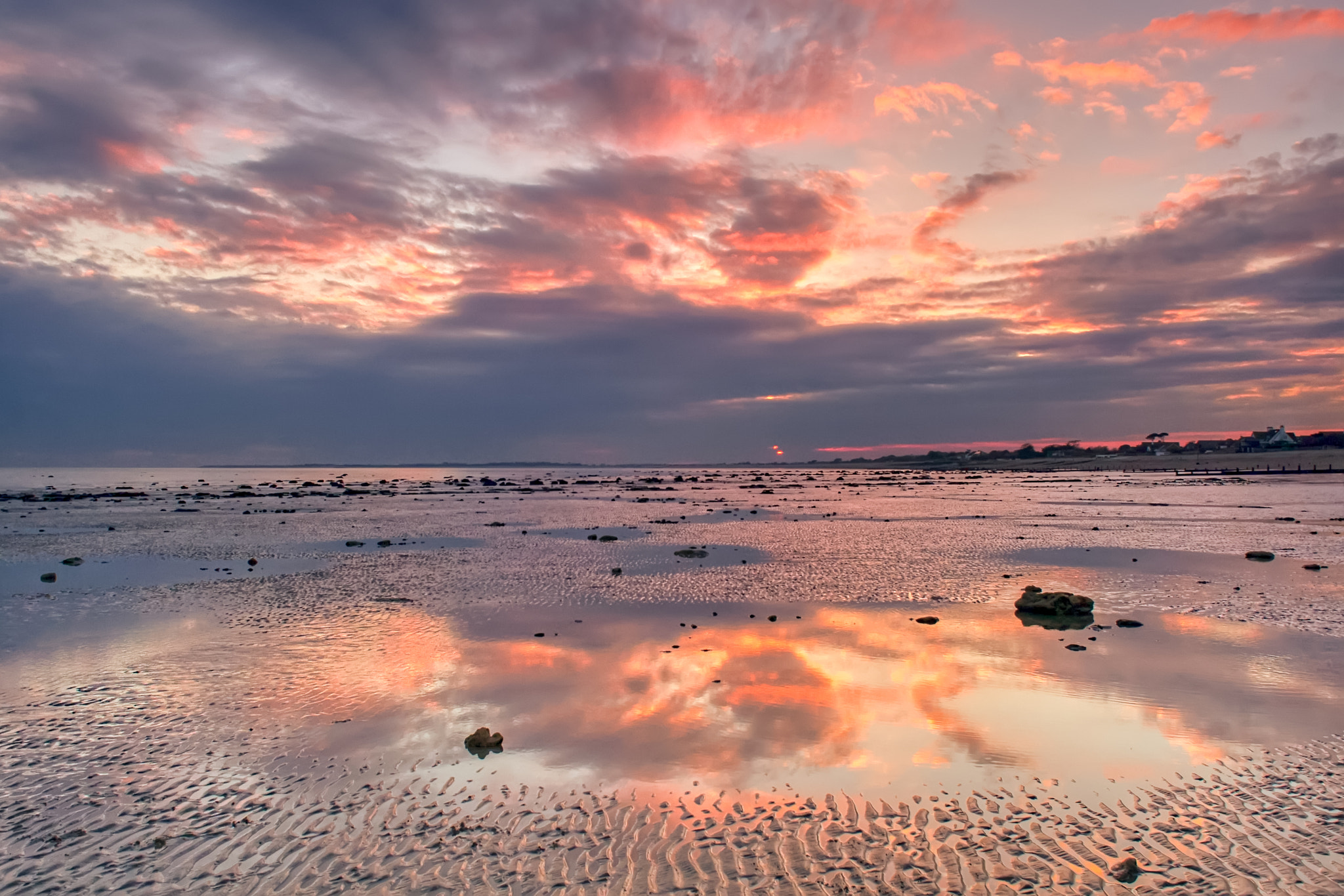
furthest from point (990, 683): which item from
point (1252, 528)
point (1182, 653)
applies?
point (1252, 528)

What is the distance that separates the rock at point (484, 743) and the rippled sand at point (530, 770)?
0.17 metres

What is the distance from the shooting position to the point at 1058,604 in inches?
698

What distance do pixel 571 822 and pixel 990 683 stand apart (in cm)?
817

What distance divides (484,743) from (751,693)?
177 inches

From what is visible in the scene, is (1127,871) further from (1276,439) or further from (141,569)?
(1276,439)

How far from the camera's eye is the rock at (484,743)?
31.7ft

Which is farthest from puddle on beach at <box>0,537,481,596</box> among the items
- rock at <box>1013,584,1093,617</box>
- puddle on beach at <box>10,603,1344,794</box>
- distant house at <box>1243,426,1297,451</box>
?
distant house at <box>1243,426,1297,451</box>

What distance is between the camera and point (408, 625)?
56.9 feet

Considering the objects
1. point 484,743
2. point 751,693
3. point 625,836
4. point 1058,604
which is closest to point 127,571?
point 484,743

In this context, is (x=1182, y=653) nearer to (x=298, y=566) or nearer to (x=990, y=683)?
(x=990, y=683)

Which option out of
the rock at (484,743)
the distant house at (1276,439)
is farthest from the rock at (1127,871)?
the distant house at (1276,439)

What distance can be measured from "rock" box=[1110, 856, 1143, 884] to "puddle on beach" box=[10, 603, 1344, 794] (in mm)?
1752

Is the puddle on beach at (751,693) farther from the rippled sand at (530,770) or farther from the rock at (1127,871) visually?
the rock at (1127,871)

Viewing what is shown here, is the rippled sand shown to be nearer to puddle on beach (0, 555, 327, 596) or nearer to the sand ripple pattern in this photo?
the sand ripple pattern
